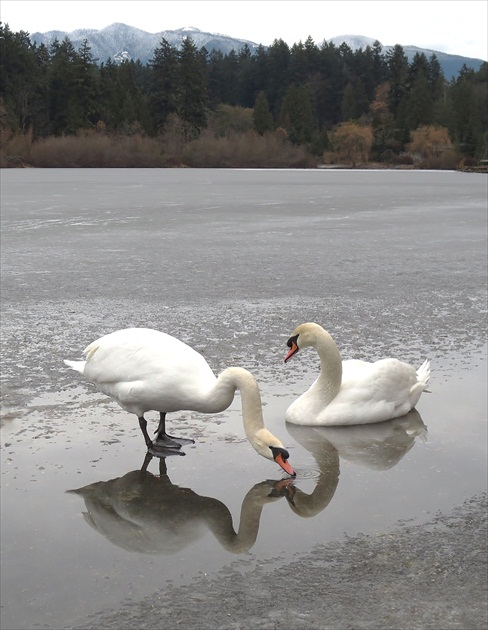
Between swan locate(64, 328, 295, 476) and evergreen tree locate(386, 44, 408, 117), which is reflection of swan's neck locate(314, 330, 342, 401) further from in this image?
evergreen tree locate(386, 44, 408, 117)

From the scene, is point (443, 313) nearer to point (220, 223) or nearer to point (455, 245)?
point (455, 245)

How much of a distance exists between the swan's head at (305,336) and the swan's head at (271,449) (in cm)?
119

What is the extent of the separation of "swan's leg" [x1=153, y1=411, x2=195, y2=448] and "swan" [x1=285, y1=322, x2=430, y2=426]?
0.73 metres

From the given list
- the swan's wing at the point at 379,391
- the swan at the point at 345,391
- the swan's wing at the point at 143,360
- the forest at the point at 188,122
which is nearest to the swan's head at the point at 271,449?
the swan's wing at the point at 143,360

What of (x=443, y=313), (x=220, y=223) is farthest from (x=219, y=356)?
(x=220, y=223)

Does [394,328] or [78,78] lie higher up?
[78,78]

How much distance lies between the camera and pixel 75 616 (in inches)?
127

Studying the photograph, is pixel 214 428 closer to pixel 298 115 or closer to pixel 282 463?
pixel 282 463

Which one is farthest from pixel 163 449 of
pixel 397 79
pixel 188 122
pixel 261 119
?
pixel 397 79

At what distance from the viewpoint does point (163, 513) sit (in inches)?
164

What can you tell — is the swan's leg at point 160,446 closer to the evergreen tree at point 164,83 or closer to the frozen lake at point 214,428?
the frozen lake at point 214,428

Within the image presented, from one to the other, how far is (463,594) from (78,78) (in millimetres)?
90116

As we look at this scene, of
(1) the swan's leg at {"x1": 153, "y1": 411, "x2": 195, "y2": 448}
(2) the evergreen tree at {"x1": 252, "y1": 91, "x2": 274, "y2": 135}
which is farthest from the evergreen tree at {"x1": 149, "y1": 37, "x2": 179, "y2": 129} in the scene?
(1) the swan's leg at {"x1": 153, "y1": 411, "x2": 195, "y2": 448}

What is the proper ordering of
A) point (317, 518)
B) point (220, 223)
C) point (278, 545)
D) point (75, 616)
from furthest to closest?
point (220, 223) < point (317, 518) < point (278, 545) < point (75, 616)
